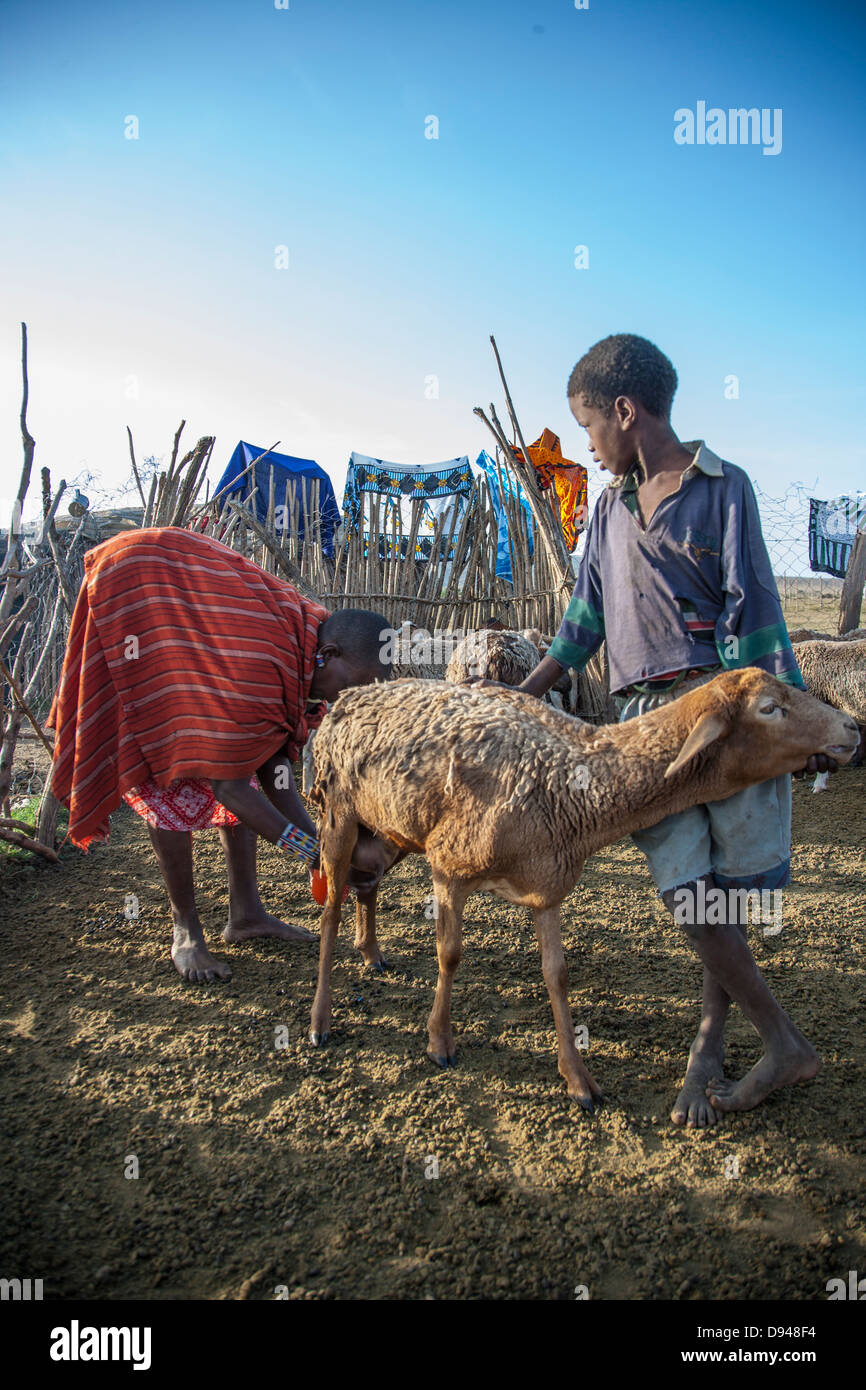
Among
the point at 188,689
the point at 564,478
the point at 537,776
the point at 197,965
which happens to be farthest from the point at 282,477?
the point at 537,776

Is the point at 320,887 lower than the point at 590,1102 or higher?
higher

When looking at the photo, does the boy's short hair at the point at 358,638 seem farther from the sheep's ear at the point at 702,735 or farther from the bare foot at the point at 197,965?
the sheep's ear at the point at 702,735

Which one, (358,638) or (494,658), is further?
(494,658)

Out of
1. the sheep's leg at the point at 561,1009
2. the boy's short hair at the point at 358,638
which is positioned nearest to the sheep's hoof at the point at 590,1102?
the sheep's leg at the point at 561,1009

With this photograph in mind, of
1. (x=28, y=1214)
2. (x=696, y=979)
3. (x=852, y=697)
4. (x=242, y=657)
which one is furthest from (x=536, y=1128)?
(x=852, y=697)

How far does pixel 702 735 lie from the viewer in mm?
2502

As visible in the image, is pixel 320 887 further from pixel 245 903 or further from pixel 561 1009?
pixel 561 1009

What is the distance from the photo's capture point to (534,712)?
10.4 ft

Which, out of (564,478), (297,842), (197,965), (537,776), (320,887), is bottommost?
(197,965)

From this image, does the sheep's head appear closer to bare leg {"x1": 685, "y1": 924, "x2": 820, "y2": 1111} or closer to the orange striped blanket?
bare leg {"x1": 685, "y1": 924, "x2": 820, "y2": 1111}

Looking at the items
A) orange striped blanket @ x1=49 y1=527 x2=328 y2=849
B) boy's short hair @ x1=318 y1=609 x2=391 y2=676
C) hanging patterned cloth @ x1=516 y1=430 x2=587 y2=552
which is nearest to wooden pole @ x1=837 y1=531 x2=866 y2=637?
hanging patterned cloth @ x1=516 y1=430 x2=587 y2=552

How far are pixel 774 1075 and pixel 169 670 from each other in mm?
3116

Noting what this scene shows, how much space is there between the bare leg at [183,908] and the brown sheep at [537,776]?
85 centimetres

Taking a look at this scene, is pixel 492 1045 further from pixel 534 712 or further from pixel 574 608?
pixel 574 608
